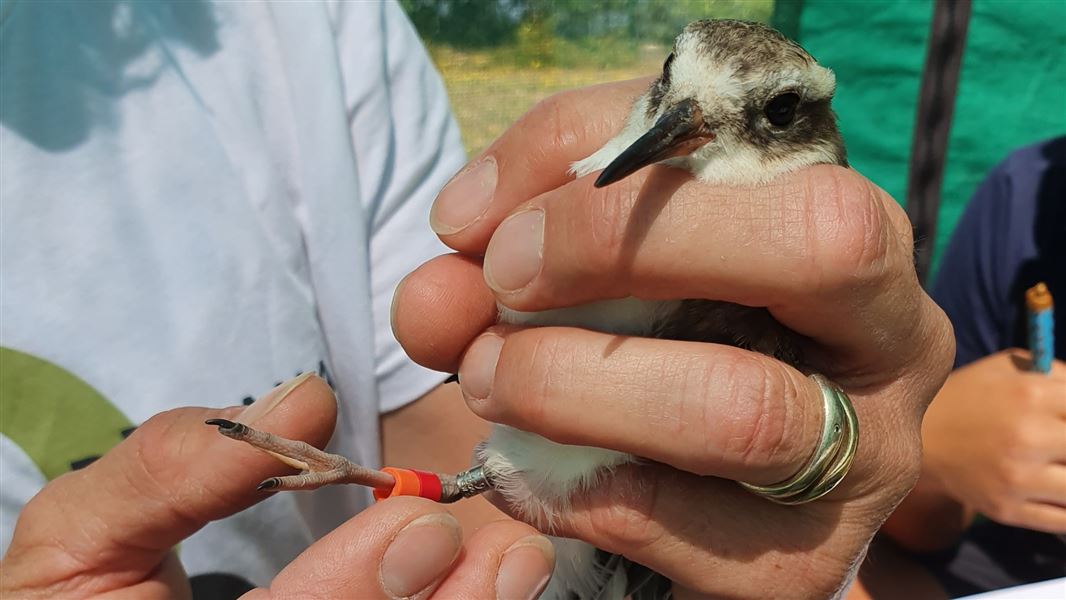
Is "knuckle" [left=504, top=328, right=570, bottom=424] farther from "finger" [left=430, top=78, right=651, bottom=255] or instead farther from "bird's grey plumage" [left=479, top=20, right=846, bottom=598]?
"finger" [left=430, top=78, right=651, bottom=255]

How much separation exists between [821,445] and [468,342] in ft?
2.01

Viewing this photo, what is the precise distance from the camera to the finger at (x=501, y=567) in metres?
1.07

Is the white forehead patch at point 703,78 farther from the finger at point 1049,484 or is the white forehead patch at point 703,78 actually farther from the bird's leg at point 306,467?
the finger at point 1049,484

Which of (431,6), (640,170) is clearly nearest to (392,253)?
(640,170)

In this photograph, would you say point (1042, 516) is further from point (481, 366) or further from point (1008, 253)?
point (481, 366)

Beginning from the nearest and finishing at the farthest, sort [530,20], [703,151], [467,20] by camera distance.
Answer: [703,151] < [467,20] < [530,20]

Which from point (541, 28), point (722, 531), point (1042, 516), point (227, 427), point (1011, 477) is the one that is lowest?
point (1042, 516)

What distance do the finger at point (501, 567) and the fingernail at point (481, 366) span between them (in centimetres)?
23

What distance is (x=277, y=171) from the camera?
168cm

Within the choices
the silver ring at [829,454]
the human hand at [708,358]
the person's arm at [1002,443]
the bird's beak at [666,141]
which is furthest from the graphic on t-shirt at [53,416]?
the person's arm at [1002,443]

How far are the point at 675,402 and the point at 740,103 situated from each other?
57cm

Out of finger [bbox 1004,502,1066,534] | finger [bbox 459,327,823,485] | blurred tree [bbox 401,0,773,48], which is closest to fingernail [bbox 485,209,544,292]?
finger [bbox 459,327,823,485]

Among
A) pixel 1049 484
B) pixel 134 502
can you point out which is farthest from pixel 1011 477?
pixel 134 502

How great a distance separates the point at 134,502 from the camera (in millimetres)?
1108
